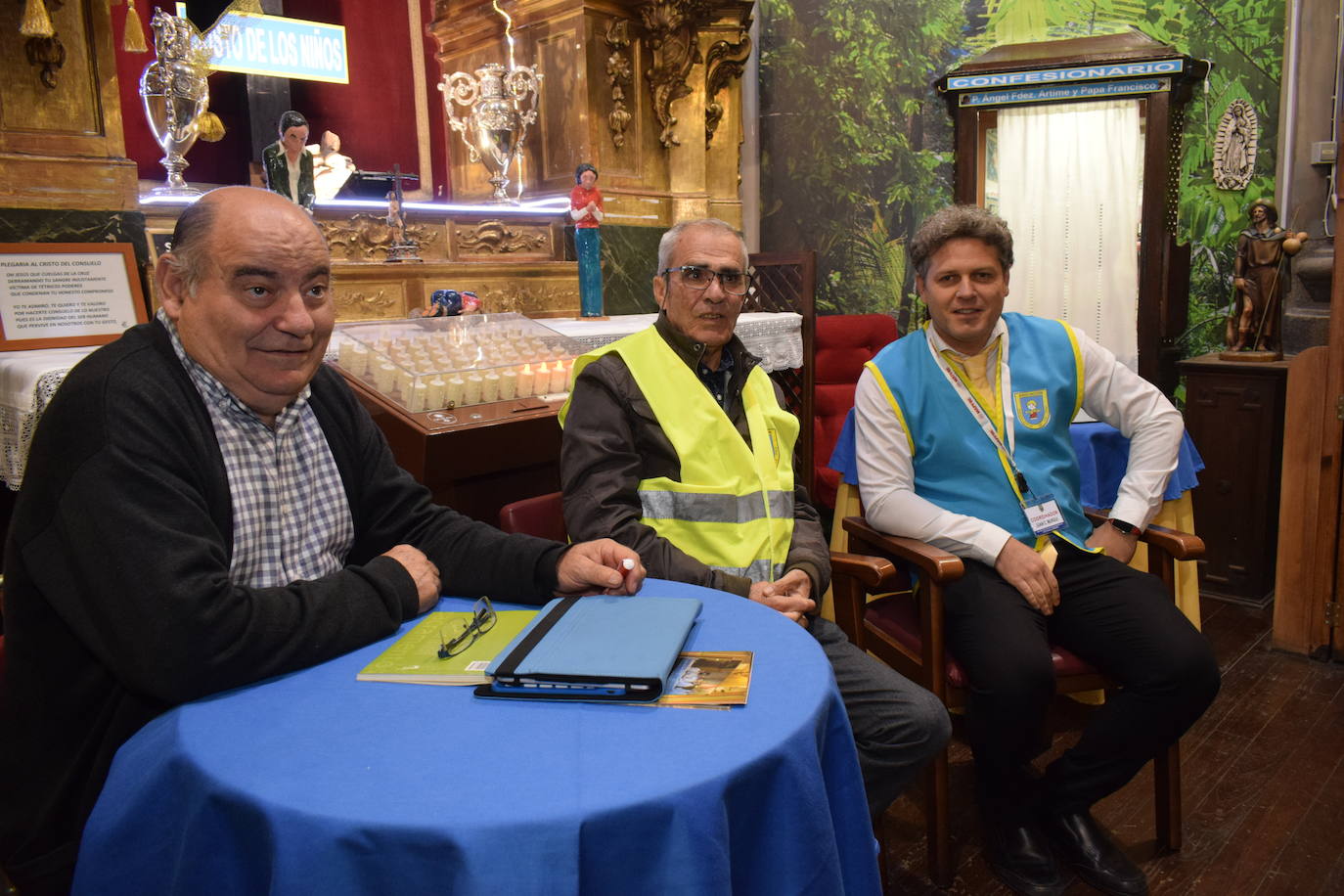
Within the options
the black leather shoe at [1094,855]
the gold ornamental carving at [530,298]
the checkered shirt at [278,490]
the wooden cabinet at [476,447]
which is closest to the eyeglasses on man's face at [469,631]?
the checkered shirt at [278,490]

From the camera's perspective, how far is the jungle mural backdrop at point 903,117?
16.6 feet

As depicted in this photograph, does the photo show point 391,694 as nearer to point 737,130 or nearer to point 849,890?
point 849,890

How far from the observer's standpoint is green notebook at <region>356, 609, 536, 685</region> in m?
1.31

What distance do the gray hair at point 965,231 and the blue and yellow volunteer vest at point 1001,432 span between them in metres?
0.25

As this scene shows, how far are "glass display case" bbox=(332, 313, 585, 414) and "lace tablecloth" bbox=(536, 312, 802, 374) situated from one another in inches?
22.6

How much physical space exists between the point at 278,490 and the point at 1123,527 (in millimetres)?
2082

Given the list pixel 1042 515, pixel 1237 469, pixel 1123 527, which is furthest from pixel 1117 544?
pixel 1237 469

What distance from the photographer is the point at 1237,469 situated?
421cm

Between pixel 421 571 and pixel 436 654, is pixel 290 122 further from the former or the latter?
pixel 436 654

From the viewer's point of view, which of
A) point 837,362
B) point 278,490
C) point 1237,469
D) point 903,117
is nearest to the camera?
point 278,490

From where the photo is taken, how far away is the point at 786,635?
147cm

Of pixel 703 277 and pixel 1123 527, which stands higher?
pixel 703 277

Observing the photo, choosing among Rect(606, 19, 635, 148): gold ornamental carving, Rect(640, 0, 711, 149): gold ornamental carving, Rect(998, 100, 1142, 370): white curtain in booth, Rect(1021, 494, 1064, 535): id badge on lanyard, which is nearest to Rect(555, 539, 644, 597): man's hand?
Rect(1021, 494, 1064, 535): id badge on lanyard

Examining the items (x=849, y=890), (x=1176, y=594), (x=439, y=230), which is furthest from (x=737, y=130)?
(x=849, y=890)
